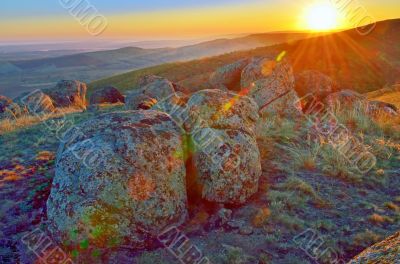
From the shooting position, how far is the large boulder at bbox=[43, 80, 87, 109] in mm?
25844

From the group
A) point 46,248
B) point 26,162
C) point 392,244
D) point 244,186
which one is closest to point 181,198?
point 244,186

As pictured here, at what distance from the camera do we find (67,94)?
26.4m

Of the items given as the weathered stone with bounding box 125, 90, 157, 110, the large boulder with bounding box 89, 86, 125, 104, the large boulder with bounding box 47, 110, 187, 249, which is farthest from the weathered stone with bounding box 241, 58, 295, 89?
the large boulder with bounding box 89, 86, 125, 104

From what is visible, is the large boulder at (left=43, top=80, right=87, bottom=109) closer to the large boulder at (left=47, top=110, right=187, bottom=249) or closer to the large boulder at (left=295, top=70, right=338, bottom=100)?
the large boulder at (left=295, top=70, right=338, bottom=100)

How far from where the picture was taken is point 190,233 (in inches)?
243

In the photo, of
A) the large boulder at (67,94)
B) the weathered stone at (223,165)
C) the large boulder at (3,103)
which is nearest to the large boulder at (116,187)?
the weathered stone at (223,165)

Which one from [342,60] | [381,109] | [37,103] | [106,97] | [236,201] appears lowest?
[106,97]

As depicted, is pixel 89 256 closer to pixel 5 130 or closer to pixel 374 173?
pixel 374 173

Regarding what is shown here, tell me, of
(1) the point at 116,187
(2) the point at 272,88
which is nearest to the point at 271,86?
(2) the point at 272,88

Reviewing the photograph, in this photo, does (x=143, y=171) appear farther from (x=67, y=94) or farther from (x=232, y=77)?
(x=67, y=94)

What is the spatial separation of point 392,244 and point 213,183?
4474 millimetres

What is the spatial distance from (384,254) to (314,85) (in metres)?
16.6

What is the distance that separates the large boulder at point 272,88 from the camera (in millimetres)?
14953

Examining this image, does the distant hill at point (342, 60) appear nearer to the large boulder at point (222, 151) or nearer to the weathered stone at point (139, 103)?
the weathered stone at point (139, 103)
